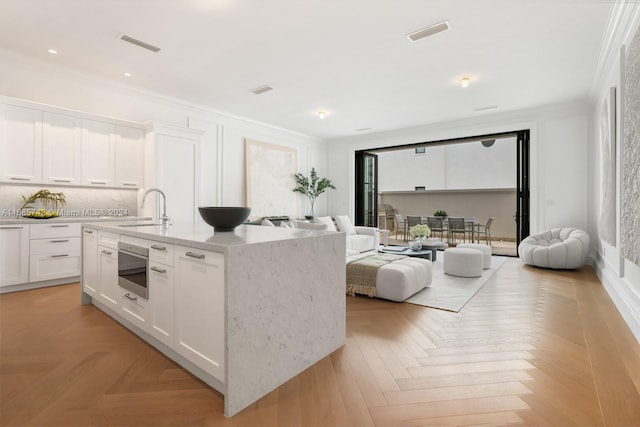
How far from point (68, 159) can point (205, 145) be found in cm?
222

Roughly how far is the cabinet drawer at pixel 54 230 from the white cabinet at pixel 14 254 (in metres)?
0.08

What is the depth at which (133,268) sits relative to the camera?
2365mm

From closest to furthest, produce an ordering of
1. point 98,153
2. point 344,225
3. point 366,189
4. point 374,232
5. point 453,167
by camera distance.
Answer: point 98,153 < point 374,232 < point 344,225 < point 366,189 < point 453,167

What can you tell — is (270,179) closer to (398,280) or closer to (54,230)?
(54,230)

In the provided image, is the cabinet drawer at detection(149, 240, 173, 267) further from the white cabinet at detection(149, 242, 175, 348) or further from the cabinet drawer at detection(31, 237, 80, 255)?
the cabinet drawer at detection(31, 237, 80, 255)

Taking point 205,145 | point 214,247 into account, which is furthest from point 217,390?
point 205,145

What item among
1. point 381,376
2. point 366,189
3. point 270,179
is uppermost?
point 270,179

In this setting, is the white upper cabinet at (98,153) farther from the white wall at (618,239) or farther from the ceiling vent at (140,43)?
the white wall at (618,239)

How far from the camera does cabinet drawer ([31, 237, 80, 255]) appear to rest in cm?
384

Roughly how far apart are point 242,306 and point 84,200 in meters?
4.27

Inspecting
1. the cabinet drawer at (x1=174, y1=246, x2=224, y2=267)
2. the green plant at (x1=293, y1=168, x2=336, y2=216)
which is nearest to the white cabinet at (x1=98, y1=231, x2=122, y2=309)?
the cabinet drawer at (x1=174, y1=246, x2=224, y2=267)

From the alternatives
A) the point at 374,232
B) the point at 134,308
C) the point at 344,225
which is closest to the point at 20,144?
the point at 134,308

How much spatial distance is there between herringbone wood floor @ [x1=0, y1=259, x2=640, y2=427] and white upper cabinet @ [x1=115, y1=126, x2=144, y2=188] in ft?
7.21

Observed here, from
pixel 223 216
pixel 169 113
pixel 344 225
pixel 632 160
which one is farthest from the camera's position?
pixel 344 225
